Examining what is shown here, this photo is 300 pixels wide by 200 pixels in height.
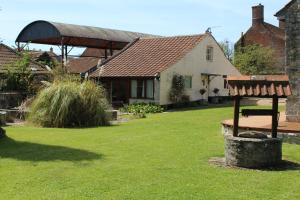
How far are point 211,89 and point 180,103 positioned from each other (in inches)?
253

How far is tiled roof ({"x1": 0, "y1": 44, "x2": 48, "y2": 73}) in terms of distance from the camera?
29.2m

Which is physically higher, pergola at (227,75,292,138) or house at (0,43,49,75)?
house at (0,43,49,75)

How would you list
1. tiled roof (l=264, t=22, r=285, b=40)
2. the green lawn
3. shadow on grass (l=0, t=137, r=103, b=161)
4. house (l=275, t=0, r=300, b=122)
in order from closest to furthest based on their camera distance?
the green lawn → shadow on grass (l=0, t=137, r=103, b=161) → house (l=275, t=0, r=300, b=122) → tiled roof (l=264, t=22, r=285, b=40)

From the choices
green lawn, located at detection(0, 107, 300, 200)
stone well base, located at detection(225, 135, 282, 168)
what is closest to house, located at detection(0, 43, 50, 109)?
green lawn, located at detection(0, 107, 300, 200)

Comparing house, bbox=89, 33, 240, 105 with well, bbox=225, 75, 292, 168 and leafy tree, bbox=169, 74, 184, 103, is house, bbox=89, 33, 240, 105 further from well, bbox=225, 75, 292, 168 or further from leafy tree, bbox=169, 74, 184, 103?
well, bbox=225, 75, 292, 168

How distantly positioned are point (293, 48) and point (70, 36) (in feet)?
77.1

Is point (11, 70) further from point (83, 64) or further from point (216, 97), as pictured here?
point (216, 97)

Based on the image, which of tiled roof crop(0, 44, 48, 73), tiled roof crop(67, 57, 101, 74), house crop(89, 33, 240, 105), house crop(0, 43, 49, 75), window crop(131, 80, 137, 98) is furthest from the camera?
tiled roof crop(67, 57, 101, 74)

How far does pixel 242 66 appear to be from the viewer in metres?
51.7

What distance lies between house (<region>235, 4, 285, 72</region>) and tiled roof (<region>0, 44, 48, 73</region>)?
29.0m

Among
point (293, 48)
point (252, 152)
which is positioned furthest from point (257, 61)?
point (252, 152)

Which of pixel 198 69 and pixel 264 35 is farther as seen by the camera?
pixel 264 35

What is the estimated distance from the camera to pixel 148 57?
111ft

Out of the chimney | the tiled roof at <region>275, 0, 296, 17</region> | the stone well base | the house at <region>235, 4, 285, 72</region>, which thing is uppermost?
the chimney
